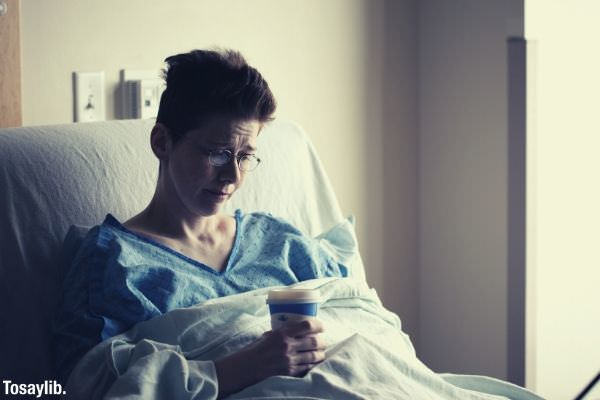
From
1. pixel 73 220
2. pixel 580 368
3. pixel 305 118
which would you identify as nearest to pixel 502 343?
pixel 580 368

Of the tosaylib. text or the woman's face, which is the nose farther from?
the tosaylib. text

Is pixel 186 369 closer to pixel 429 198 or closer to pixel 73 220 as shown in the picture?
pixel 73 220

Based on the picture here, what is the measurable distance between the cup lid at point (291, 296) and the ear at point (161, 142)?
372mm

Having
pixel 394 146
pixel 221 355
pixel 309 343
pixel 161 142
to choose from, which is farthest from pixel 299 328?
pixel 394 146

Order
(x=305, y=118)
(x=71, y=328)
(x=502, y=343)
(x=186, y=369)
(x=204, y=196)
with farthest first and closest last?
(x=502, y=343), (x=305, y=118), (x=204, y=196), (x=71, y=328), (x=186, y=369)

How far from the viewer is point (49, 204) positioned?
153 centimetres

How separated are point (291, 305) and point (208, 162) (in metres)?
0.31

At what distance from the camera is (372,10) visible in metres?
2.53

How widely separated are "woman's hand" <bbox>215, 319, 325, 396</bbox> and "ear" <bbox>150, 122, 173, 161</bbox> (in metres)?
0.39

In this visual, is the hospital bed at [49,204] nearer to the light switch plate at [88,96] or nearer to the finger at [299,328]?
the light switch plate at [88,96]

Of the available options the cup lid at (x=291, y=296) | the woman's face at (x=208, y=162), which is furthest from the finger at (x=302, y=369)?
the woman's face at (x=208, y=162)

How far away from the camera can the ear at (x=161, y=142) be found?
154 centimetres

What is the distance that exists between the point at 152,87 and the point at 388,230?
937 millimetres

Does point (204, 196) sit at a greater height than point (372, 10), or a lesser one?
lesser
